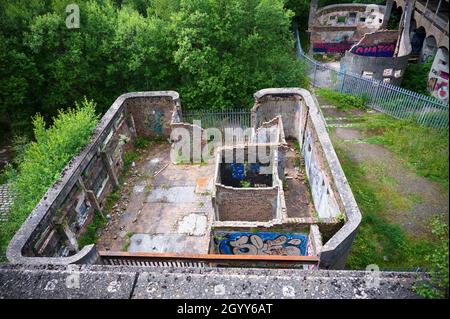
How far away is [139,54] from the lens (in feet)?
52.5

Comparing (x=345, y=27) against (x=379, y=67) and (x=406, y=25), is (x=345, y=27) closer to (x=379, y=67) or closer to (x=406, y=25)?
(x=406, y=25)

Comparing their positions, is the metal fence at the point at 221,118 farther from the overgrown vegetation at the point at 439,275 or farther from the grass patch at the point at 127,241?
the overgrown vegetation at the point at 439,275

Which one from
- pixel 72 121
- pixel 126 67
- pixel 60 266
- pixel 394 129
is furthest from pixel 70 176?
pixel 394 129

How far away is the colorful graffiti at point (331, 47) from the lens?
89.2ft

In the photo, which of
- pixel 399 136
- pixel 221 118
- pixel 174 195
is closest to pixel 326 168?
pixel 174 195

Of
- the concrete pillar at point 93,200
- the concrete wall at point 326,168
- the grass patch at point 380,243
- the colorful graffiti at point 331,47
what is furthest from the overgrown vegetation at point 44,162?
the colorful graffiti at point 331,47

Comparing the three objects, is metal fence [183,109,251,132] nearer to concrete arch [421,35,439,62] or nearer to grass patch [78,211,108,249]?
grass patch [78,211,108,249]

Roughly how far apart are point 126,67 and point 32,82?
4.63m

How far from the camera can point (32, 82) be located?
52.0ft

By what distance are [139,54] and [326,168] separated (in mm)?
10927

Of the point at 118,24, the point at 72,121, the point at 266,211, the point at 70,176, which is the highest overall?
the point at 118,24

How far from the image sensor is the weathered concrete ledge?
535 cm

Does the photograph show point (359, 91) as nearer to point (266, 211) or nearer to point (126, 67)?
point (266, 211)

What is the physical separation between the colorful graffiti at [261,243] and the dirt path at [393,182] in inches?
175
